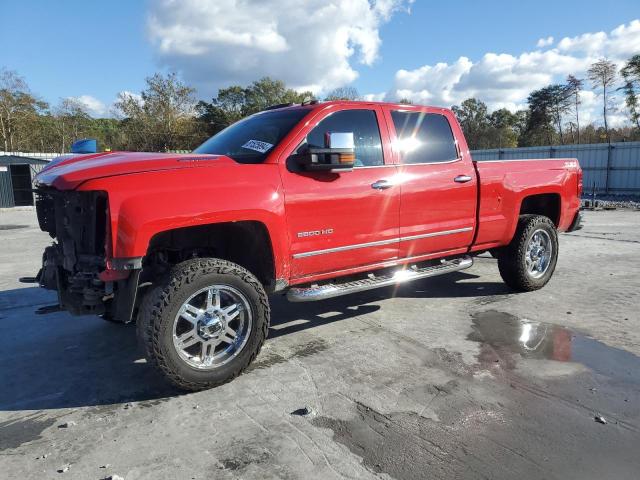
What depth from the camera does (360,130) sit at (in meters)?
4.47

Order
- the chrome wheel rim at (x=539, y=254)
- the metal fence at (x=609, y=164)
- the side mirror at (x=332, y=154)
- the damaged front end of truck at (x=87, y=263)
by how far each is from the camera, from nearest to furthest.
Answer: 1. the damaged front end of truck at (x=87, y=263)
2. the side mirror at (x=332, y=154)
3. the chrome wheel rim at (x=539, y=254)
4. the metal fence at (x=609, y=164)

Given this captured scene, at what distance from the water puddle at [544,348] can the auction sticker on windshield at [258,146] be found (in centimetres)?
241

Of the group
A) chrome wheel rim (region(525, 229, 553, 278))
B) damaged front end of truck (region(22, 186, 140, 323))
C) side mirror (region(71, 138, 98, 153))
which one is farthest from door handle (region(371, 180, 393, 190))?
side mirror (region(71, 138, 98, 153))

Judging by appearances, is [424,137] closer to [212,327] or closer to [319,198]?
[319,198]

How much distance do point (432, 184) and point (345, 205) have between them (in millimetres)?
→ 1124

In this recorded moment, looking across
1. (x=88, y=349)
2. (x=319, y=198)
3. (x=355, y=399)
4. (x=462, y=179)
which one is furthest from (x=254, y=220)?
(x=462, y=179)

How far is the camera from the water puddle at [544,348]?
12.5ft

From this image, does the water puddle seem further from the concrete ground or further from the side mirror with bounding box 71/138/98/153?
the side mirror with bounding box 71/138/98/153

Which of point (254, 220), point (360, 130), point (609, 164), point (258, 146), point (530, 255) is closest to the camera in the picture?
point (254, 220)

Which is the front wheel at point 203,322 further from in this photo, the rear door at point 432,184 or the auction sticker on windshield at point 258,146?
the rear door at point 432,184

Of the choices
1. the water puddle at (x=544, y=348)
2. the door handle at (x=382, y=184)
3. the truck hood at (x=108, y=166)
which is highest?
the truck hood at (x=108, y=166)

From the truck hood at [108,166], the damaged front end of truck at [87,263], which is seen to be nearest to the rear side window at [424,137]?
the truck hood at [108,166]

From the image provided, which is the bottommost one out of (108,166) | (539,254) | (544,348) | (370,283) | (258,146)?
(544,348)

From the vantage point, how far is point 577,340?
14.2ft
